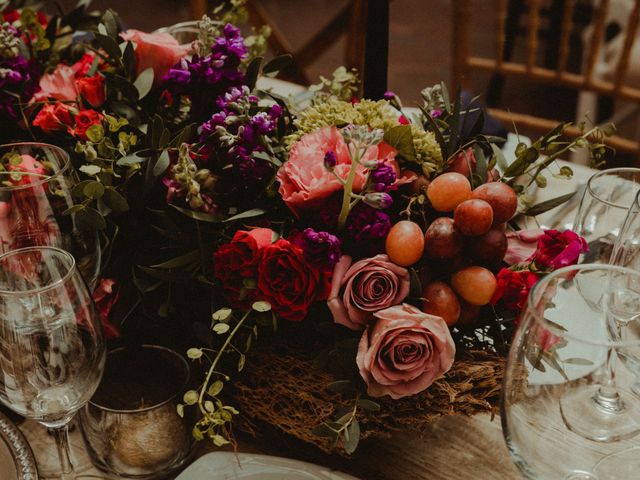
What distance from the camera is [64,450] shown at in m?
0.76

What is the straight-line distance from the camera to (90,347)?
2.26 ft

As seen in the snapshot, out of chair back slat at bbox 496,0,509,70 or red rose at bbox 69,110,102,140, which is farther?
chair back slat at bbox 496,0,509,70

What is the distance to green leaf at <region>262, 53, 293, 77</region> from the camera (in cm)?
98

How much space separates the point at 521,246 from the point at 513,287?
9 centimetres

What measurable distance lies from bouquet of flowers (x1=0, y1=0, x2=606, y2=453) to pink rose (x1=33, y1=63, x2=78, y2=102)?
5cm

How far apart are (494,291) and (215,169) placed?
32cm

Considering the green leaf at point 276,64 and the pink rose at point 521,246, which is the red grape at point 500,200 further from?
the green leaf at point 276,64

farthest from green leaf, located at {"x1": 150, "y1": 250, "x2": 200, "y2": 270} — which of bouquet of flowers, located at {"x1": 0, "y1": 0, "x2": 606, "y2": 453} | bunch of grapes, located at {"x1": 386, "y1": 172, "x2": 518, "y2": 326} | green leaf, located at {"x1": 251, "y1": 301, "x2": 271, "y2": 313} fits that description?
bunch of grapes, located at {"x1": 386, "y1": 172, "x2": 518, "y2": 326}

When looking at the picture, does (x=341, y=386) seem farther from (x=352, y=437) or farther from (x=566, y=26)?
(x=566, y=26)

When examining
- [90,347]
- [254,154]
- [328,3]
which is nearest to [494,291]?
[254,154]

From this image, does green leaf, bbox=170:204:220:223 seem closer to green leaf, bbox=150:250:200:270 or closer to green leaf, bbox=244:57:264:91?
green leaf, bbox=150:250:200:270

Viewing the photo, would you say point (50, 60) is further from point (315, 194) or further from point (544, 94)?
point (544, 94)

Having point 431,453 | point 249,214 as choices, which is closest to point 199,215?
point 249,214

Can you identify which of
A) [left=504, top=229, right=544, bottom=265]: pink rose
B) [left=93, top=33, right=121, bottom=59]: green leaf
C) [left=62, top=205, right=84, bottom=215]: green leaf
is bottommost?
[left=504, top=229, right=544, bottom=265]: pink rose
